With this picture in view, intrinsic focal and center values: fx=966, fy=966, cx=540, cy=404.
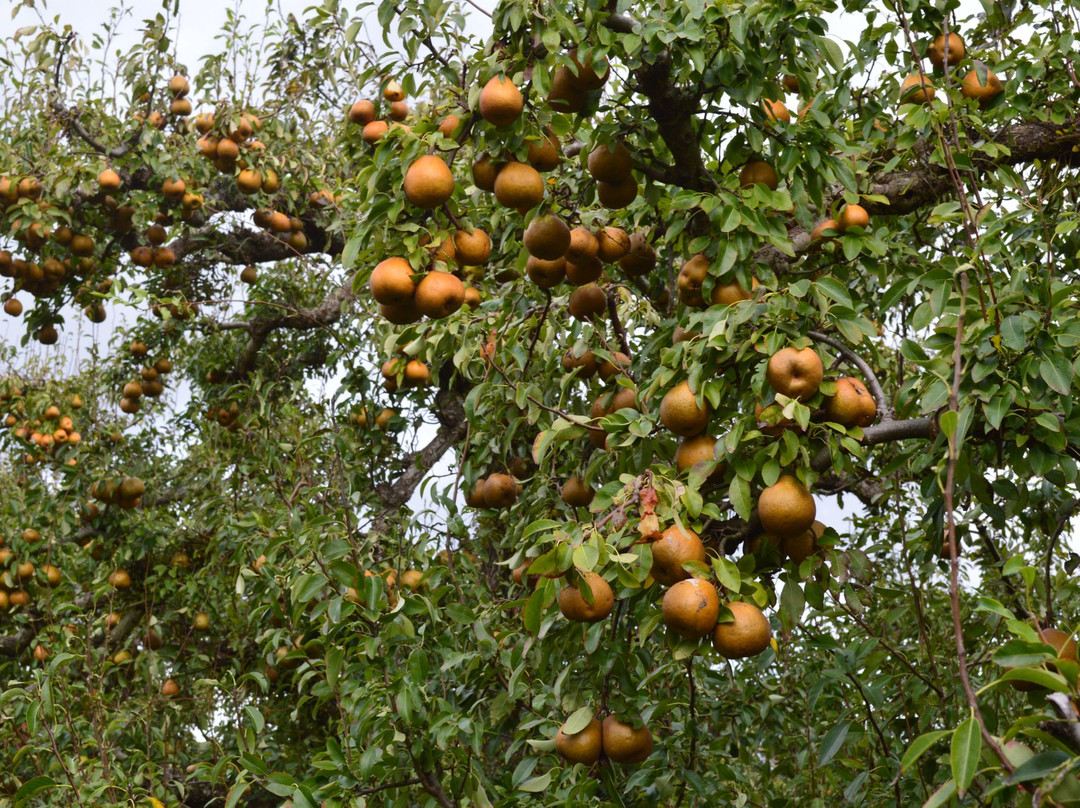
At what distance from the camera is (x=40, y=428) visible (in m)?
5.33

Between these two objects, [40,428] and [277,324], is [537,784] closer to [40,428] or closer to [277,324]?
[277,324]

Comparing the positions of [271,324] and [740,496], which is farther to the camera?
[271,324]

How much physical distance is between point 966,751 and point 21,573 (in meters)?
4.87

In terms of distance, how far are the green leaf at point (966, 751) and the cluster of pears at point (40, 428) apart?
5055mm

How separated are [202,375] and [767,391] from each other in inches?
187

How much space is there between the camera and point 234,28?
17.4ft

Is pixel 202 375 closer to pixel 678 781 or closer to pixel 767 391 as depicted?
pixel 678 781

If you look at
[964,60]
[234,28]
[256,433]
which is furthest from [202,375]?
[964,60]

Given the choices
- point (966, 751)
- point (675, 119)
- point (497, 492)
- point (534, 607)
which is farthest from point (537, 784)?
point (675, 119)

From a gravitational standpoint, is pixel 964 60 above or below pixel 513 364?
above

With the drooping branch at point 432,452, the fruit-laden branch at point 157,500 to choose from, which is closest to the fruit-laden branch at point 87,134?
the fruit-laden branch at point 157,500

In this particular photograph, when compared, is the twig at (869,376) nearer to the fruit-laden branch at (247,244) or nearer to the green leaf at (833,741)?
the green leaf at (833,741)

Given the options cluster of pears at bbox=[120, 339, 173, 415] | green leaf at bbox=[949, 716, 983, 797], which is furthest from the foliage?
cluster of pears at bbox=[120, 339, 173, 415]

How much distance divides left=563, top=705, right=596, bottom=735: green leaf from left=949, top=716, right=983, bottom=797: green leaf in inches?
41.1
